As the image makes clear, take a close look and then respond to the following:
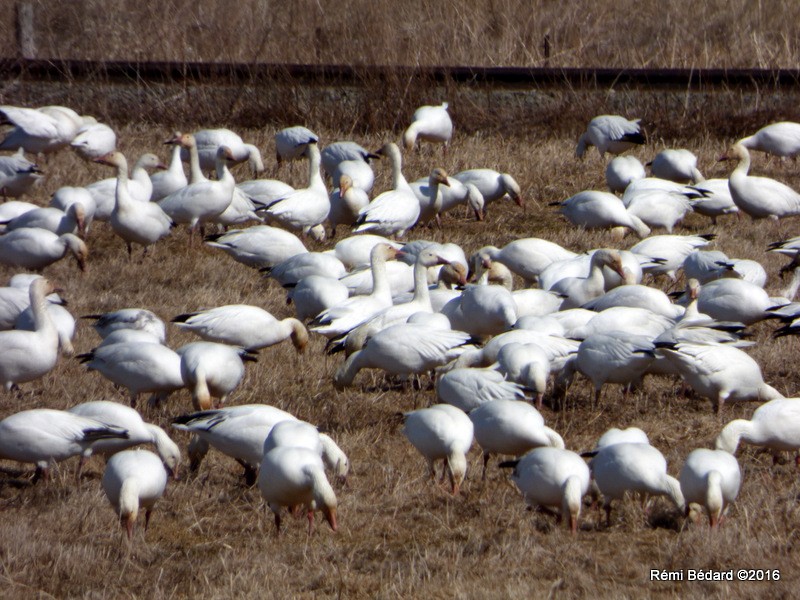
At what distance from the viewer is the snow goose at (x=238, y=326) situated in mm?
6926

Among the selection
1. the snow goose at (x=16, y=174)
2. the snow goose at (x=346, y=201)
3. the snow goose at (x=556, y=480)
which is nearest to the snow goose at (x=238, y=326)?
the snow goose at (x=556, y=480)

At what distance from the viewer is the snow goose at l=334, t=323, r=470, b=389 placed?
6273 millimetres

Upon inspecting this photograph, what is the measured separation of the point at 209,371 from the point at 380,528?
1.54 metres

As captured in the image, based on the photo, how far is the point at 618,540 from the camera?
4.54 metres

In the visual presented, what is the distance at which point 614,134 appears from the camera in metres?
11.6

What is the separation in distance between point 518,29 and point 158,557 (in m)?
12.2

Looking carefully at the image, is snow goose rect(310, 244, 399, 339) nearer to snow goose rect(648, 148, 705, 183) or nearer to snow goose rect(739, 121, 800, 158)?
snow goose rect(648, 148, 705, 183)

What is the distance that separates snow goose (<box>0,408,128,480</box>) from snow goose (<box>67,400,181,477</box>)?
4.5 inches

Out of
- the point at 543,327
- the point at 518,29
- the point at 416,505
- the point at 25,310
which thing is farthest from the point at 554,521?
the point at 518,29

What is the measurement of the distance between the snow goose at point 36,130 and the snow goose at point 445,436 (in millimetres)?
7424

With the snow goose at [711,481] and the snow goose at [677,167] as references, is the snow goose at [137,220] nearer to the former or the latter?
the snow goose at [677,167]

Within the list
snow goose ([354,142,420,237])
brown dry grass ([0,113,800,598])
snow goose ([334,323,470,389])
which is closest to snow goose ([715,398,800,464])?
brown dry grass ([0,113,800,598])

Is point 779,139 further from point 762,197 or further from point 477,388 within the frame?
point 477,388

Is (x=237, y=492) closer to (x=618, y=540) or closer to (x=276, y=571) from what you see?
(x=276, y=571)
